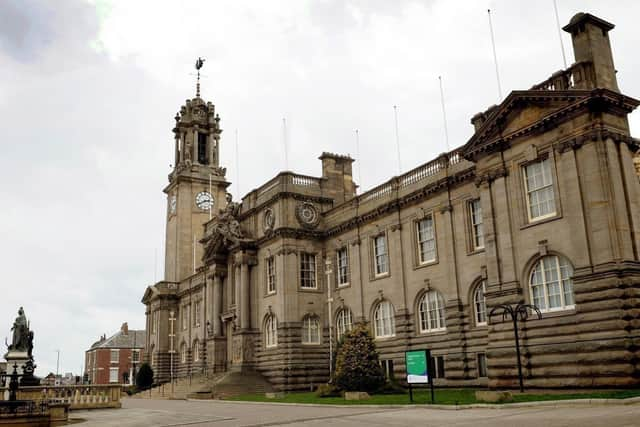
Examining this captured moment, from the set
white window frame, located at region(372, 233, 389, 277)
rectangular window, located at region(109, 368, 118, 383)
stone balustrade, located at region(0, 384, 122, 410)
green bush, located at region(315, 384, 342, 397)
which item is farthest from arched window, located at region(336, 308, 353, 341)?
rectangular window, located at region(109, 368, 118, 383)

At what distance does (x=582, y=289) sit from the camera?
2562 centimetres

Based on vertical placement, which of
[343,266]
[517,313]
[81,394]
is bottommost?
[81,394]

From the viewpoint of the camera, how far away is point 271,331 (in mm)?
47844

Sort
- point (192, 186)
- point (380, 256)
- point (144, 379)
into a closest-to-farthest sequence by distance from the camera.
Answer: point (380, 256), point (144, 379), point (192, 186)

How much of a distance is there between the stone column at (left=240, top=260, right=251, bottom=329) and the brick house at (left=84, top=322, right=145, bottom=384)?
173ft

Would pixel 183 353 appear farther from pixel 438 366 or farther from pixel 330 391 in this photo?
pixel 438 366

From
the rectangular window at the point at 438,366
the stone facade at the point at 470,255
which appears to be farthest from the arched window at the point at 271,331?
the rectangular window at the point at 438,366

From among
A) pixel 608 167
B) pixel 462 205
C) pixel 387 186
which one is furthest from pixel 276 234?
pixel 608 167

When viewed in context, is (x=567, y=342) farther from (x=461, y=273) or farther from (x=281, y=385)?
(x=281, y=385)

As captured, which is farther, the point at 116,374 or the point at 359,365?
the point at 116,374

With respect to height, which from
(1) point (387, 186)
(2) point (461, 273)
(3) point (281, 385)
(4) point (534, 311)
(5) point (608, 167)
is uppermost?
(1) point (387, 186)

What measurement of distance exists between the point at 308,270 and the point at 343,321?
4781mm

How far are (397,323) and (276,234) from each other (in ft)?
40.9

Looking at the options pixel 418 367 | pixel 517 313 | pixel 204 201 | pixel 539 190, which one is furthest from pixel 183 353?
pixel 539 190
